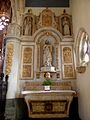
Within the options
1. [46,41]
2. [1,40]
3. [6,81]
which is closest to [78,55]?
[46,41]

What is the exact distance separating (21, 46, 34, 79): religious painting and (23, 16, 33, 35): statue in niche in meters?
0.72

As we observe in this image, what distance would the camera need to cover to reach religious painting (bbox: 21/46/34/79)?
286 inches

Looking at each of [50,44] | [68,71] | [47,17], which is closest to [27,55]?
[50,44]

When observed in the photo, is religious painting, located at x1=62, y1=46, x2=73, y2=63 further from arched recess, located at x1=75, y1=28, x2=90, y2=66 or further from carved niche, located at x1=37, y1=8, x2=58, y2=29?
carved niche, located at x1=37, y1=8, x2=58, y2=29

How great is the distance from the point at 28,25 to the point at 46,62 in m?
1.94

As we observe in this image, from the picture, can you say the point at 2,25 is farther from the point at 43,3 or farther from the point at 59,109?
the point at 59,109

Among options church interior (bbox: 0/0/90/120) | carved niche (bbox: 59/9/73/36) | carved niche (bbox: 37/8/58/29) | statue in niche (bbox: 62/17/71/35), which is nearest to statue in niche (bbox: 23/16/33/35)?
church interior (bbox: 0/0/90/120)

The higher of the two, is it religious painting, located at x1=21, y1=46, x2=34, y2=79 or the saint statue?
the saint statue

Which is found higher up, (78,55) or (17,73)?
(78,55)

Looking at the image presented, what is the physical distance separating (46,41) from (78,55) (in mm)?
1573

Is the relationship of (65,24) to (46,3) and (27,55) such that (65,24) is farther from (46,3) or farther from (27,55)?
(27,55)

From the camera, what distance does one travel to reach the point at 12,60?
7043mm

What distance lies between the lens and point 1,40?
9086mm

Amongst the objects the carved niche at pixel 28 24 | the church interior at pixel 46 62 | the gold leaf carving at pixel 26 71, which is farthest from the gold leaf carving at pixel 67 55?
the carved niche at pixel 28 24
